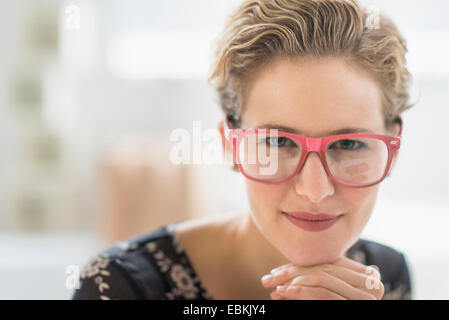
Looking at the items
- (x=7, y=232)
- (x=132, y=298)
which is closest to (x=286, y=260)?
(x=132, y=298)

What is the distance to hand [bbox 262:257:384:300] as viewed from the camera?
59cm

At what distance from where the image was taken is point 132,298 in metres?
0.69

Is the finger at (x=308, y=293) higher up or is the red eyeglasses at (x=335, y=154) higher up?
the red eyeglasses at (x=335, y=154)

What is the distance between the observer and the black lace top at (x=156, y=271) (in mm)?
702

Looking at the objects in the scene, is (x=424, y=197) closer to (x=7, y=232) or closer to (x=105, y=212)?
(x=105, y=212)

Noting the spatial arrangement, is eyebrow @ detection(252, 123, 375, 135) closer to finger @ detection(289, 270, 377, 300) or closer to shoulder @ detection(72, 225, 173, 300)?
finger @ detection(289, 270, 377, 300)

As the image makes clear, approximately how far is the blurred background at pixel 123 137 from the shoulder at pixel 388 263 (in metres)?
0.07

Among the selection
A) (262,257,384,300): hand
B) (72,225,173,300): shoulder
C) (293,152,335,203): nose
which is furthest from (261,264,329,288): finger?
(72,225,173,300): shoulder

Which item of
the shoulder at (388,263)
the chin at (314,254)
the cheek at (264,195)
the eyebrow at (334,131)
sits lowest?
the shoulder at (388,263)

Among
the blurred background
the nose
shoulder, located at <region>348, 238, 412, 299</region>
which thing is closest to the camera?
the nose

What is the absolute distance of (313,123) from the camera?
54cm

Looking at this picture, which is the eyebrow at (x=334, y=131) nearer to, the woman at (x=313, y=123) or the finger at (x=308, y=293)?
the woman at (x=313, y=123)

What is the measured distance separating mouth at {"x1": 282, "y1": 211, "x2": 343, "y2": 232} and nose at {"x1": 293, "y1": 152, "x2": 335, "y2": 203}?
4cm

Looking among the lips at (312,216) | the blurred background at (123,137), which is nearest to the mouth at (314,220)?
the lips at (312,216)
